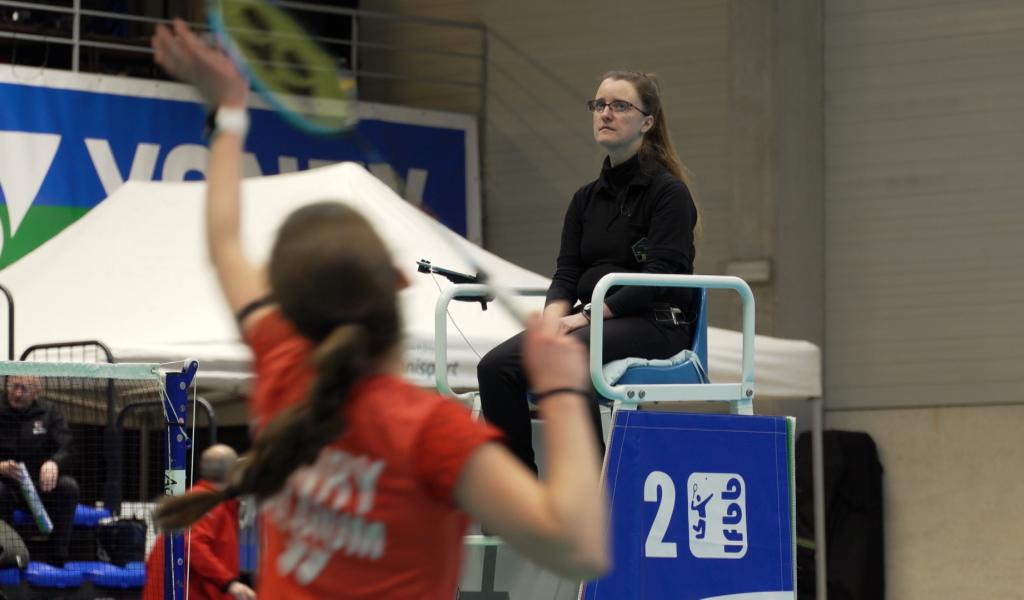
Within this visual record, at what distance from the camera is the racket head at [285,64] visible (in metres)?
2.33

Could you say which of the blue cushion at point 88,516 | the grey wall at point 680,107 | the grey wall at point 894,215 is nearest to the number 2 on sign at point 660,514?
the blue cushion at point 88,516

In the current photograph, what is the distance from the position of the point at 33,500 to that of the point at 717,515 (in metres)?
4.37

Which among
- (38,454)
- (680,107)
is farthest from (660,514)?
(680,107)

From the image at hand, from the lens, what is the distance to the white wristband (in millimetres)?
2346

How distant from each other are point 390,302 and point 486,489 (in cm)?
26

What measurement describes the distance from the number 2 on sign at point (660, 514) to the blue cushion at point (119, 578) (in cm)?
368

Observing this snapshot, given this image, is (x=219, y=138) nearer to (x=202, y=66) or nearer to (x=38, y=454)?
(x=202, y=66)

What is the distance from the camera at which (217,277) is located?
2.25m

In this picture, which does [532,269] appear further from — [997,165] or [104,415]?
[104,415]

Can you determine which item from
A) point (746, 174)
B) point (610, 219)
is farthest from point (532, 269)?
point (610, 219)

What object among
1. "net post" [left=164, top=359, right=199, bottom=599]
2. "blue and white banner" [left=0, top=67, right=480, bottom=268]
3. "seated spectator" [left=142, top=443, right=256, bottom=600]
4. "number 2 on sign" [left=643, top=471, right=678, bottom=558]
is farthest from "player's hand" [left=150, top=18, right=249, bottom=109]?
"blue and white banner" [left=0, top=67, right=480, bottom=268]

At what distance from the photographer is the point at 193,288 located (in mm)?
9516

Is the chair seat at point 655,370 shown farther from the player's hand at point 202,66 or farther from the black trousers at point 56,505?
the black trousers at point 56,505

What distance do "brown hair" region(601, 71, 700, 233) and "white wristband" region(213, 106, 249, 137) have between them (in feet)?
8.85
